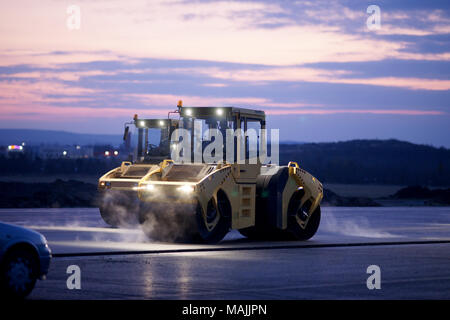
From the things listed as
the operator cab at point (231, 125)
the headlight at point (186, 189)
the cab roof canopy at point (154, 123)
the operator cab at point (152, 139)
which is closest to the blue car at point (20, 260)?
the headlight at point (186, 189)

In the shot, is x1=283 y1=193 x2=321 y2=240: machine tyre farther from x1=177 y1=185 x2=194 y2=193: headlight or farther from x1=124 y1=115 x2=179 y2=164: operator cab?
x1=124 y1=115 x2=179 y2=164: operator cab

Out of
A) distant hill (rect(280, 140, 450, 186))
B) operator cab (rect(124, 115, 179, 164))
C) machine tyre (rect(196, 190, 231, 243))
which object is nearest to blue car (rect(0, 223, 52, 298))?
machine tyre (rect(196, 190, 231, 243))

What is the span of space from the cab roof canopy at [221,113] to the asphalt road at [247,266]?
324 cm

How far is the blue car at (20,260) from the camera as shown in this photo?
1269 cm

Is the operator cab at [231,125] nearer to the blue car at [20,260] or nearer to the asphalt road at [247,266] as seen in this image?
the asphalt road at [247,266]

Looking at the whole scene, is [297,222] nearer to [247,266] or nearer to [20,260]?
[247,266]

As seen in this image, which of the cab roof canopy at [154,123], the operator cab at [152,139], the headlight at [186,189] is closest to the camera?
the headlight at [186,189]

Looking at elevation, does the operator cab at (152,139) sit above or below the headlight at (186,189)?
above

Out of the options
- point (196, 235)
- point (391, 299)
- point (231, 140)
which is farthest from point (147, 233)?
point (391, 299)

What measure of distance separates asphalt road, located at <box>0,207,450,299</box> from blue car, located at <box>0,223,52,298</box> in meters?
0.28

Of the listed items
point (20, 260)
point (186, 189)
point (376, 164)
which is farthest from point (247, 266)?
point (376, 164)

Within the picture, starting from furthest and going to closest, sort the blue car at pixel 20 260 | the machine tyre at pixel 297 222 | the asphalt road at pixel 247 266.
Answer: the machine tyre at pixel 297 222, the asphalt road at pixel 247 266, the blue car at pixel 20 260

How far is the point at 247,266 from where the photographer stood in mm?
17703

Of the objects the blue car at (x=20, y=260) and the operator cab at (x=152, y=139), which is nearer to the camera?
the blue car at (x=20, y=260)
